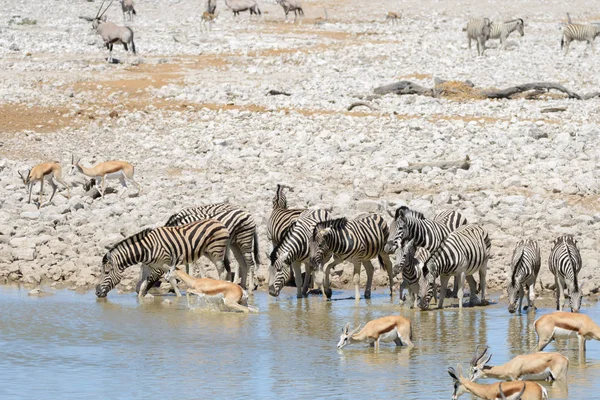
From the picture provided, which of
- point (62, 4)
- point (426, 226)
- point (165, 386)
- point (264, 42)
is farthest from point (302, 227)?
point (62, 4)

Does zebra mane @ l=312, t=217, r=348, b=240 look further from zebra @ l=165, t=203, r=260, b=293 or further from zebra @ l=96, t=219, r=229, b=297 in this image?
zebra @ l=165, t=203, r=260, b=293

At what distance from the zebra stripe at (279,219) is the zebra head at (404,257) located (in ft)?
6.07

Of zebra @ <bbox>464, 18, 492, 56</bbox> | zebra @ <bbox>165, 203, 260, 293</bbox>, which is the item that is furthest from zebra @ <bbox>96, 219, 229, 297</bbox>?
zebra @ <bbox>464, 18, 492, 56</bbox>

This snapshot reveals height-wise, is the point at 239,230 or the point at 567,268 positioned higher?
the point at 239,230

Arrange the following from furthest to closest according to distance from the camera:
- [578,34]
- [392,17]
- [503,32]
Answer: [392,17]
[503,32]
[578,34]

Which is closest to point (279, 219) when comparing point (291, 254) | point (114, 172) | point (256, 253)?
point (256, 253)

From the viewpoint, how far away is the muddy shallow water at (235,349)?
873 cm

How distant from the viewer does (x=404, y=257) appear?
471 inches

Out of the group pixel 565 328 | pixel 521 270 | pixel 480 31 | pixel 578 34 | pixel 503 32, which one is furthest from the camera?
pixel 503 32

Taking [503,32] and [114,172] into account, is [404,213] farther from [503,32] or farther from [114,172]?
[503,32]

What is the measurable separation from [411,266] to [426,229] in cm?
87

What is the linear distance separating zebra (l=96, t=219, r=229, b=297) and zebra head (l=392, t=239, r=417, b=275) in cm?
202

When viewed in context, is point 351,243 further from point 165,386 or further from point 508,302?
point 165,386

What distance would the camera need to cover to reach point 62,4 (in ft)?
158
